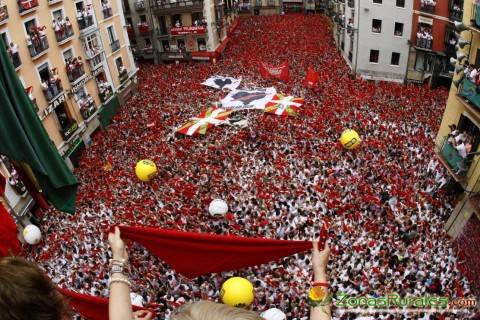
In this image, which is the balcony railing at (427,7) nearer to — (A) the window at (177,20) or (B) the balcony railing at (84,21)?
(A) the window at (177,20)

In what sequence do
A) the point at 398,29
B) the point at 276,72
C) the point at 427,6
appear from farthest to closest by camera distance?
the point at 276,72 < the point at 398,29 < the point at 427,6

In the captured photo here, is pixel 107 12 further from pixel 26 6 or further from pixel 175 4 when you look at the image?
pixel 175 4

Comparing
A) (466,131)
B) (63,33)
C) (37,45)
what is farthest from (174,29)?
(466,131)

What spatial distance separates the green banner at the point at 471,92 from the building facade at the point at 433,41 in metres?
11.5

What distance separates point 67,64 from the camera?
23.9m

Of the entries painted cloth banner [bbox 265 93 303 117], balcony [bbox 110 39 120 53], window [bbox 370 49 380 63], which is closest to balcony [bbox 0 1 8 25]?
balcony [bbox 110 39 120 53]

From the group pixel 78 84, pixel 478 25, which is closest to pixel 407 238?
pixel 478 25

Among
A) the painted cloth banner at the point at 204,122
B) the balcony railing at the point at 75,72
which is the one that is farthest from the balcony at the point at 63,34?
the painted cloth banner at the point at 204,122

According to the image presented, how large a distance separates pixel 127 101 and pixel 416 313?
26081 millimetres

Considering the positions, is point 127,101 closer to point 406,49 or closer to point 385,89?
point 385,89

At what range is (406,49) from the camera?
28.7 m

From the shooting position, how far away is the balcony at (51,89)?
70.6 ft

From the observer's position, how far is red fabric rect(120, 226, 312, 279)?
17.5 feet

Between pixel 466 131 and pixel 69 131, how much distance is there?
69.4 ft
